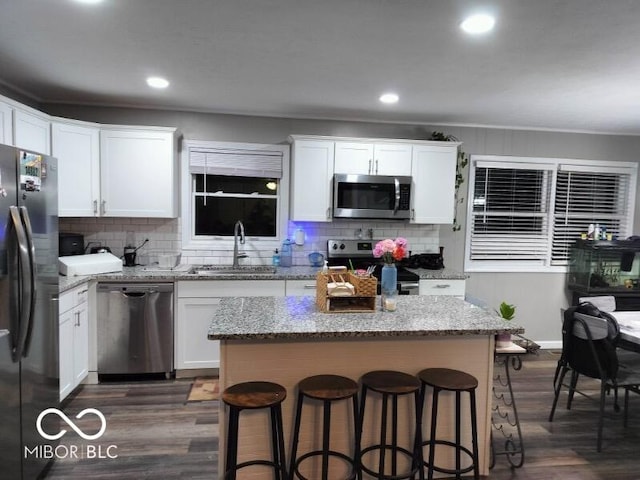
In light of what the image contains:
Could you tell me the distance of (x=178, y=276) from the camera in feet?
11.7

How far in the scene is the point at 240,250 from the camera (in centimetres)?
430

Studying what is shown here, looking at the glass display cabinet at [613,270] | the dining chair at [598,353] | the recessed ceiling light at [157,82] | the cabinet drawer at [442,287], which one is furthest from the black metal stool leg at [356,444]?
the glass display cabinet at [613,270]

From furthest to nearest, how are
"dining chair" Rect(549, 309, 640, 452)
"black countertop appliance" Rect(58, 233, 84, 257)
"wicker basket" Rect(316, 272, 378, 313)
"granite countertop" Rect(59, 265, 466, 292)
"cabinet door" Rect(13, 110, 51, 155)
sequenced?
"black countertop appliance" Rect(58, 233, 84, 257)
"granite countertop" Rect(59, 265, 466, 292)
"cabinet door" Rect(13, 110, 51, 155)
"dining chair" Rect(549, 309, 640, 452)
"wicker basket" Rect(316, 272, 378, 313)

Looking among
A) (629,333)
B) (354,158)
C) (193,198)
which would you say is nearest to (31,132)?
(193,198)

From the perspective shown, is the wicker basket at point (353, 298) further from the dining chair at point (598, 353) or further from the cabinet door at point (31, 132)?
the cabinet door at point (31, 132)

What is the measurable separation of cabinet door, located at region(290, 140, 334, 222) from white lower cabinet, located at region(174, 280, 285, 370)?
81cm

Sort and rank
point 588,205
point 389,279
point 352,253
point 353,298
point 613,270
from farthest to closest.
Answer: point 588,205 < point 613,270 < point 352,253 < point 389,279 < point 353,298

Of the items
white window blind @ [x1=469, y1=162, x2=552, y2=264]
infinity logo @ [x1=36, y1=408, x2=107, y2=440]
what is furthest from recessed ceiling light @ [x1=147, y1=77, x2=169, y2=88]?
white window blind @ [x1=469, y1=162, x2=552, y2=264]

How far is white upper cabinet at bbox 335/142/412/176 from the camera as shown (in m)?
4.09

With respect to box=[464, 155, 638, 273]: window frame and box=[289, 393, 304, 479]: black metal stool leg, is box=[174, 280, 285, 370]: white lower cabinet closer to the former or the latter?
box=[289, 393, 304, 479]: black metal stool leg

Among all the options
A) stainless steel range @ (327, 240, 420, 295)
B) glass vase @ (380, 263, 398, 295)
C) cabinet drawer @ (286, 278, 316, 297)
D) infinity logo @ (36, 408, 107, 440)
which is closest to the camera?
infinity logo @ (36, 408, 107, 440)

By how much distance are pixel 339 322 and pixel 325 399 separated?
0.40m

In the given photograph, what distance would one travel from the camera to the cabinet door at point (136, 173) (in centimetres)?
375

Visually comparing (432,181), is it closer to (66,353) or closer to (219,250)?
(219,250)
